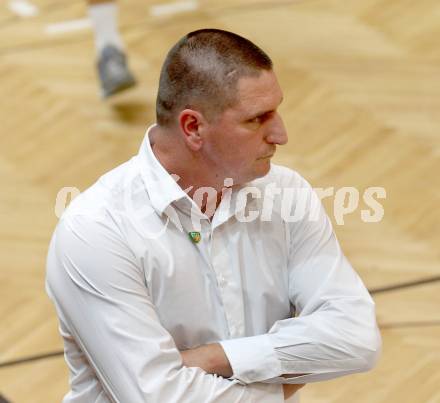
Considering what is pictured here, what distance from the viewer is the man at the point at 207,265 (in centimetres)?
205

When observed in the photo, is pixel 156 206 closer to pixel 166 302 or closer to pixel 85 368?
pixel 166 302

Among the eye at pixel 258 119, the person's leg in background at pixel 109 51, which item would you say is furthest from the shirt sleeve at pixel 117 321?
the person's leg in background at pixel 109 51

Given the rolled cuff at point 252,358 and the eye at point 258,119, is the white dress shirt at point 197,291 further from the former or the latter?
the eye at point 258,119

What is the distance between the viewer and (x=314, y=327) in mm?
2195

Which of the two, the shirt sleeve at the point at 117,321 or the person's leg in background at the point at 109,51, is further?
the person's leg in background at the point at 109,51

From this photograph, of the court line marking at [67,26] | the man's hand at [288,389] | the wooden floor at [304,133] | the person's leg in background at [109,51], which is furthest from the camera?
the court line marking at [67,26]

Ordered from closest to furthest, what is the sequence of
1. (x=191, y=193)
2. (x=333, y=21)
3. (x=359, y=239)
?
1. (x=191, y=193)
2. (x=359, y=239)
3. (x=333, y=21)

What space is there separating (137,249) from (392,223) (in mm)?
2142

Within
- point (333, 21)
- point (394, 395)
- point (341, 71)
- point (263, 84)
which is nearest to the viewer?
point (263, 84)

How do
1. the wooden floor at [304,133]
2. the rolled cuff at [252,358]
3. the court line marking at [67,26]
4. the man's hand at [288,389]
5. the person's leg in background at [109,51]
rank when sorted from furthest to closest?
the court line marking at [67,26] < the person's leg in background at [109,51] < the wooden floor at [304,133] < the man's hand at [288,389] < the rolled cuff at [252,358]

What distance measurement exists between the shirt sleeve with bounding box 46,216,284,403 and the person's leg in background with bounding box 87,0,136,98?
2811 mm

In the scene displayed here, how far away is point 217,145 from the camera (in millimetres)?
2084

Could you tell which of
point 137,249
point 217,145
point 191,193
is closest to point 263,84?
point 217,145

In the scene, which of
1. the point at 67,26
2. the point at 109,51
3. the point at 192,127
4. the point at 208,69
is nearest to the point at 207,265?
the point at 192,127
